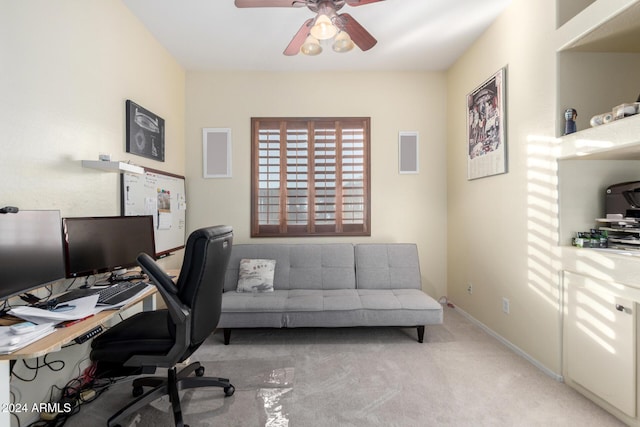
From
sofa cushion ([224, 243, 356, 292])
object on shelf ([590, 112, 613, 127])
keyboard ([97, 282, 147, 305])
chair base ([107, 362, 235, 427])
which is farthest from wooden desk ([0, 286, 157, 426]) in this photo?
object on shelf ([590, 112, 613, 127])

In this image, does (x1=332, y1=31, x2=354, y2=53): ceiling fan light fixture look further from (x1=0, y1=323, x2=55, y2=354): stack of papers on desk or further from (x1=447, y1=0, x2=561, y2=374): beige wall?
(x1=0, y1=323, x2=55, y2=354): stack of papers on desk

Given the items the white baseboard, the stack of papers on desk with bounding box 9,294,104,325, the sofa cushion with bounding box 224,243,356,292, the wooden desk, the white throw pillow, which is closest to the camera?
the wooden desk

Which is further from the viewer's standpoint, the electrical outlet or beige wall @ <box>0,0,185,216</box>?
the electrical outlet

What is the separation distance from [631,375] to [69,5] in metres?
4.07

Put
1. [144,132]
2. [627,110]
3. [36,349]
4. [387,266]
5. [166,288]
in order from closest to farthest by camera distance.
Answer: [36,349]
[166,288]
[627,110]
[144,132]
[387,266]

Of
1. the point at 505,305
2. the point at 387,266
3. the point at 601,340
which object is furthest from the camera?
the point at 387,266

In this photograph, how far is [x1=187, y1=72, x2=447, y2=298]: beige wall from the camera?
3.46 meters

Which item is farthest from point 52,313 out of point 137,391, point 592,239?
point 592,239

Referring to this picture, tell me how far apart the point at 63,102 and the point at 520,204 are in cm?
345

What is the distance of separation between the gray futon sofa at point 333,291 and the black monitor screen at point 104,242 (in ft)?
3.01

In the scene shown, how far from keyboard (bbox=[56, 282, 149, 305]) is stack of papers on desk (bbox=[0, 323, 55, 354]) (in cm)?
31

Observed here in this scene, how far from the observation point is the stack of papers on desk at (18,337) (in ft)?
3.38

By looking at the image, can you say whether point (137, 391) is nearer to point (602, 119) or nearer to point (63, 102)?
point (63, 102)

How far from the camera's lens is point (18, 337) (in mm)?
1071
